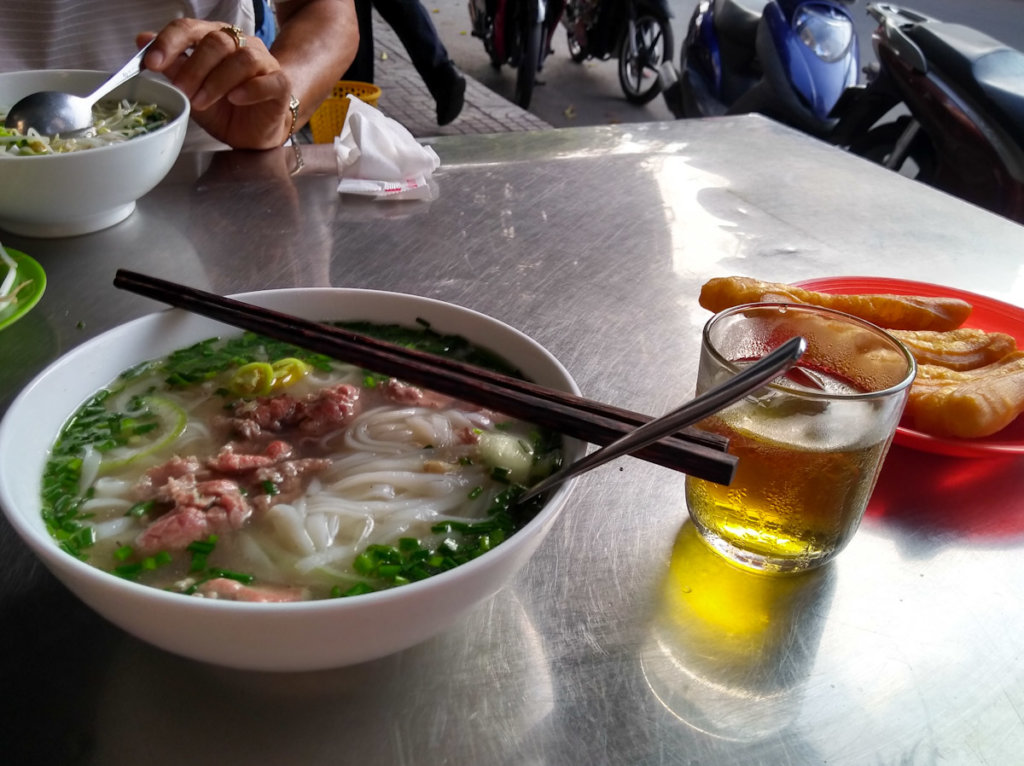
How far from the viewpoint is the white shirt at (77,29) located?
249 cm

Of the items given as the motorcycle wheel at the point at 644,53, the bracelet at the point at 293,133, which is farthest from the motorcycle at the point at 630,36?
the bracelet at the point at 293,133

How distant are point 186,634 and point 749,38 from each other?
18.7ft

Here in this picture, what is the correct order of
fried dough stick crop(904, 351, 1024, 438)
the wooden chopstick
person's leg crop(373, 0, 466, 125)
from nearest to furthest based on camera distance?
the wooden chopstick → fried dough stick crop(904, 351, 1024, 438) → person's leg crop(373, 0, 466, 125)

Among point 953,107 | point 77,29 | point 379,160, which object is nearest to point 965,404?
point 379,160

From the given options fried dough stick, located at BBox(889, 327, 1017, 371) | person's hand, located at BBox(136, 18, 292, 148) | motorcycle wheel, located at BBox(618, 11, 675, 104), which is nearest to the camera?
fried dough stick, located at BBox(889, 327, 1017, 371)

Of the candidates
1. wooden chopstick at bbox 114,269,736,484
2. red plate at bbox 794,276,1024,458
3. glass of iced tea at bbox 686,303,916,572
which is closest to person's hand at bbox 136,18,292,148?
wooden chopstick at bbox 114,269,736,484

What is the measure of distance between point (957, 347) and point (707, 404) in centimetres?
80

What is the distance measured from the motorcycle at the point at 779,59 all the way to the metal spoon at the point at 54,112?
4.11 m

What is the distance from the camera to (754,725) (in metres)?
0.89

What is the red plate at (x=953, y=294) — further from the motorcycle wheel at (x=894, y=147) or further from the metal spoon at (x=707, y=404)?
the motorcycle wheel at (x=894, y=147)

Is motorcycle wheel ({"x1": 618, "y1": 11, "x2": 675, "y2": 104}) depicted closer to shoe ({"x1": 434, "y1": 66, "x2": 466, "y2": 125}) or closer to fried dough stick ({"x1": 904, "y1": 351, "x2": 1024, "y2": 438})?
shoe ({"x1": 434, "y1": 66, "x2": 466, "y2": 125})

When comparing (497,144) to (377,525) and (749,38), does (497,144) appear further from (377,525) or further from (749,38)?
(749,38)

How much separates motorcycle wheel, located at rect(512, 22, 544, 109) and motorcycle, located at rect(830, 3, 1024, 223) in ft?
11.0

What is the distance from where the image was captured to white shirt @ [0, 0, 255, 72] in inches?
98.0
